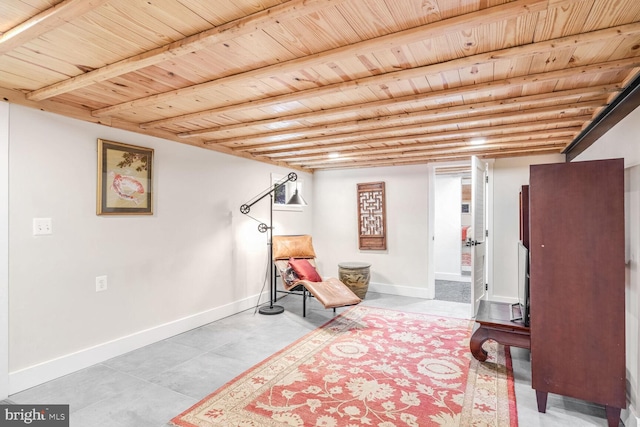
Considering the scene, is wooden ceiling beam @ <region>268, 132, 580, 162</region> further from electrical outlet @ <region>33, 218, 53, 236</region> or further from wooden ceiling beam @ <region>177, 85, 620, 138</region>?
electrical outlet @ <region>33, 218, 53, 236</region>

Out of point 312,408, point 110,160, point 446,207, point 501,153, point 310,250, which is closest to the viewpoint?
point 312,408

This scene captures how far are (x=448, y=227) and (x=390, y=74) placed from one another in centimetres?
533

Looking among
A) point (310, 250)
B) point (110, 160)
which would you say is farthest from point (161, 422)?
point (310, 250)

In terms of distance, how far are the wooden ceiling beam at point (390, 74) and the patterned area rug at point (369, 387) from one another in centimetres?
204

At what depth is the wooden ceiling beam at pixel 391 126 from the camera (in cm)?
254

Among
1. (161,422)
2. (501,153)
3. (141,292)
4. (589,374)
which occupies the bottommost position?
(161,422)

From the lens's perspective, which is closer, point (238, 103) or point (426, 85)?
point (426, 85)

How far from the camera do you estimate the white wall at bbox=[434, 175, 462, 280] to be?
261 inches

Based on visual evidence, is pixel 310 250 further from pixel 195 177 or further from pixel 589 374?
pixel 589 374

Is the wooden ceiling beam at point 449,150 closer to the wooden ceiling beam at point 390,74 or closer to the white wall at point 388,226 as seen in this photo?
the white wall at point 388,226

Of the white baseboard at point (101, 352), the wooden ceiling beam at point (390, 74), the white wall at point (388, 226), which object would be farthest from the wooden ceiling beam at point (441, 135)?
the white baseboard at point (101, 352)

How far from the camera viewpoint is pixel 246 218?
4438 mm

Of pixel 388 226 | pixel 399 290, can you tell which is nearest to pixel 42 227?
pixel 388 226

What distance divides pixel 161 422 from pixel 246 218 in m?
2.73
